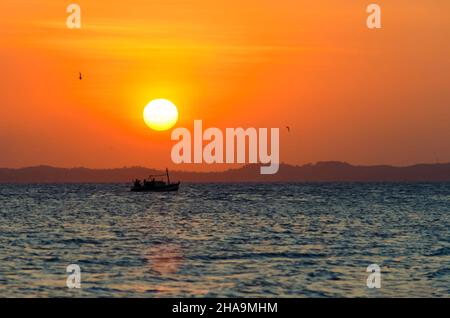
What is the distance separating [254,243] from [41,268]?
2186cm

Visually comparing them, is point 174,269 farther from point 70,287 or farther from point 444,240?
point 444,240

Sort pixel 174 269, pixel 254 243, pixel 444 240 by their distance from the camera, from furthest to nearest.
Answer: pixel 444 240
pixel 254 243
pixel 174 269

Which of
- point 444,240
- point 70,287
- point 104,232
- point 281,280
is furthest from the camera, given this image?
point 104,232

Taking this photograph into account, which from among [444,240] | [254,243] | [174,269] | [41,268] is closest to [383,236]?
[444,240]

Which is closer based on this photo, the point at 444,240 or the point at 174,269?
the point at 174,269

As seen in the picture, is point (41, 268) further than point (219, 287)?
Yes
